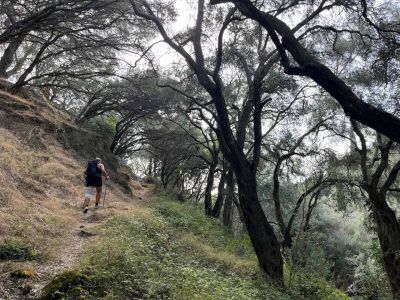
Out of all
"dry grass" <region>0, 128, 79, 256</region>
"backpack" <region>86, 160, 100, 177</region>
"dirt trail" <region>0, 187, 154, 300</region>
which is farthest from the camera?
"backpack" <region>86, 160, 100, 177</region>

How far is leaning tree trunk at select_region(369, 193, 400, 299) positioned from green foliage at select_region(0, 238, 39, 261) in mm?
9265

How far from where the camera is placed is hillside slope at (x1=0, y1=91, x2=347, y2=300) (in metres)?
6.71

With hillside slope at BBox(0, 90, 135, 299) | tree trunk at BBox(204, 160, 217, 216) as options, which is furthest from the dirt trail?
tree trunk at BBox(204, 160, 217, 216)

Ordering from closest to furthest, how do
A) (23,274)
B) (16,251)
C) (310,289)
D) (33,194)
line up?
1. (23,274)
2. (16,251)
3. (310,289)
4. (33,194)

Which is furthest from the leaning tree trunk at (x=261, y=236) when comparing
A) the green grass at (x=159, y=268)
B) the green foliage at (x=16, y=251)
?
the green foliage at (x=16, y=251)

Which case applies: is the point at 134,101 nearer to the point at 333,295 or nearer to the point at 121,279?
the point at 333,295

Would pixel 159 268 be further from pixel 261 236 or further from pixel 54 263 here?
pixel 261 236

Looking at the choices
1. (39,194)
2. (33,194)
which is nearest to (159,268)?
(33,194)

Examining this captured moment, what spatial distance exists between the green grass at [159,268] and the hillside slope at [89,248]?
0.02 m

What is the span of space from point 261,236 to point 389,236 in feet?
15.8

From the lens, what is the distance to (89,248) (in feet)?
28.0

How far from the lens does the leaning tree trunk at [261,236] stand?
10.8 metres

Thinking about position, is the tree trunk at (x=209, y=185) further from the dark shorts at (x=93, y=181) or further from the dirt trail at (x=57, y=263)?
the dirt trail at (x=57, y=263)

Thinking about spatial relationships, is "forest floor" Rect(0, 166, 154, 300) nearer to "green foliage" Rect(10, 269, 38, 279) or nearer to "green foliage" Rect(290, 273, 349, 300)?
"green foliage" Rect(10, 269, 38, 279)
